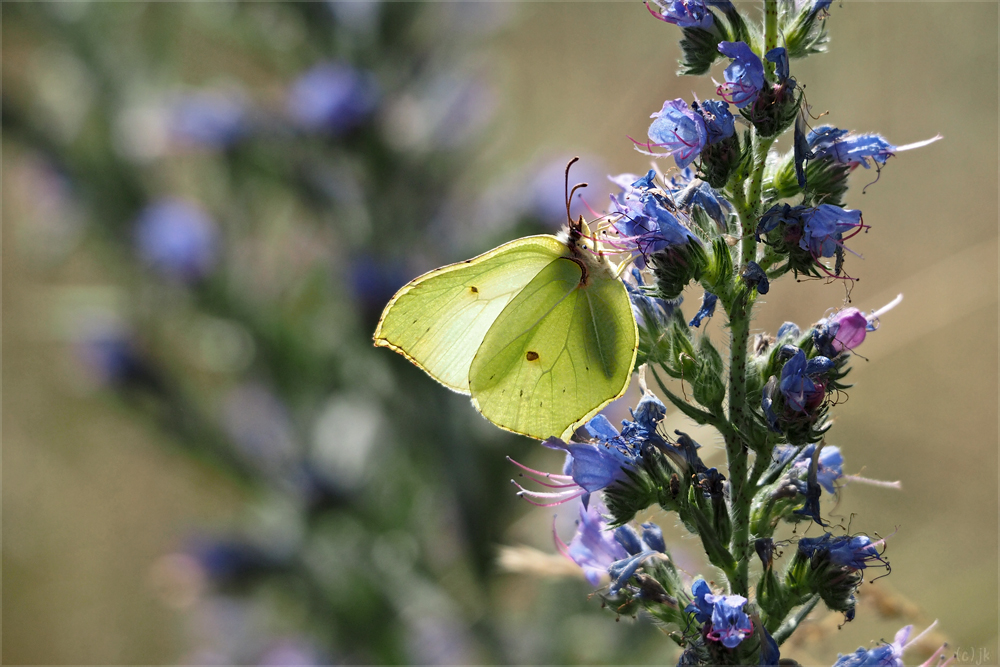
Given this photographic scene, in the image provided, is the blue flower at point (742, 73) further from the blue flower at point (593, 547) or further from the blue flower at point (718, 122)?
the blue flower at point (593, 547)

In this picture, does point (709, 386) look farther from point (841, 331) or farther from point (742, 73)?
point (742, 73)

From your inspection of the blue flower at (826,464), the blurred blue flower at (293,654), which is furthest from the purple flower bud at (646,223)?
the blurred blue flower at (293,654)

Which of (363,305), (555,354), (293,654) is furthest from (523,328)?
(293,654)

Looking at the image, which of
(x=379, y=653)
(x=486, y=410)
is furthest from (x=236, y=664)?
(x=486, y=410)

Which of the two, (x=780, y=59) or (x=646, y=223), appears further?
(x=646, y=223)

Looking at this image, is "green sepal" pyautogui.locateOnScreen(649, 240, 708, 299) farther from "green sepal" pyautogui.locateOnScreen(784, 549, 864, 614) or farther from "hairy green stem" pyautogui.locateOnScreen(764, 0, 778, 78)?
"green sepal" pyautogui.locateOnScreen(784, 549, 864, 614)

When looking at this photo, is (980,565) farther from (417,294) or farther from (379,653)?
(417,294)

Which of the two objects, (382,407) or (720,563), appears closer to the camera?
(720,563)
